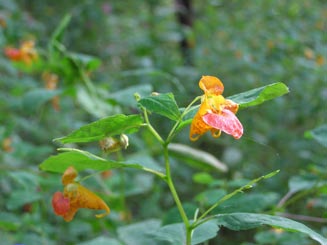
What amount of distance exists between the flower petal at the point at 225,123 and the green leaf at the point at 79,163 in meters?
0.10

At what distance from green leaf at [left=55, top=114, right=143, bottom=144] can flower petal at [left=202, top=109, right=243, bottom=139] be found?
3.4 inches

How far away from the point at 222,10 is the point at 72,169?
2.52 metres

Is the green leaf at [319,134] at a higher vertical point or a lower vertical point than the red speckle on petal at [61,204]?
higher

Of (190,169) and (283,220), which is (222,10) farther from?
(283,220)

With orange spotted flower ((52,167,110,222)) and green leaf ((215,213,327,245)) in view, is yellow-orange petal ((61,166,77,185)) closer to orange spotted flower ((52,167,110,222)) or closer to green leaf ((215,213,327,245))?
orange spotted flower ((52,167,110,222))

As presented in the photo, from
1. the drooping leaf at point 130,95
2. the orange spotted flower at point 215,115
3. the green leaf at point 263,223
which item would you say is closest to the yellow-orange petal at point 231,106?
the orange spotted flower at point 215,115

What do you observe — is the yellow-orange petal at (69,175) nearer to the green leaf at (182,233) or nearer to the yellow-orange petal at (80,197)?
the yellow-orange petal at (80,197)

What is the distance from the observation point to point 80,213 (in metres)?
1.90

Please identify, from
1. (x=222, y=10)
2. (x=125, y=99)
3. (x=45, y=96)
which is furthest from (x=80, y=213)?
(x=222, y=10)

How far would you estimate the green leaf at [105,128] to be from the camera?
61 cm

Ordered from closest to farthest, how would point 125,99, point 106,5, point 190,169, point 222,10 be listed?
point 125,99 → point 190,169 → point 222,10 → point 106,5

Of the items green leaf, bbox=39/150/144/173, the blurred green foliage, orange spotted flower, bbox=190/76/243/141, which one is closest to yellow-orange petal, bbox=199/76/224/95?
orange spotted flower, bbox=190/76/243/141

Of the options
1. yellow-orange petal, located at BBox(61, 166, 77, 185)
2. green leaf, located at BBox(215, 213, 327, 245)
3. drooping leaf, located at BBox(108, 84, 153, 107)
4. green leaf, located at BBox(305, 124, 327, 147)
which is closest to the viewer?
green leaf, located at BBox(215, 213, 327, 245)

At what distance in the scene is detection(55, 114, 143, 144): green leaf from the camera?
61 centimetres
